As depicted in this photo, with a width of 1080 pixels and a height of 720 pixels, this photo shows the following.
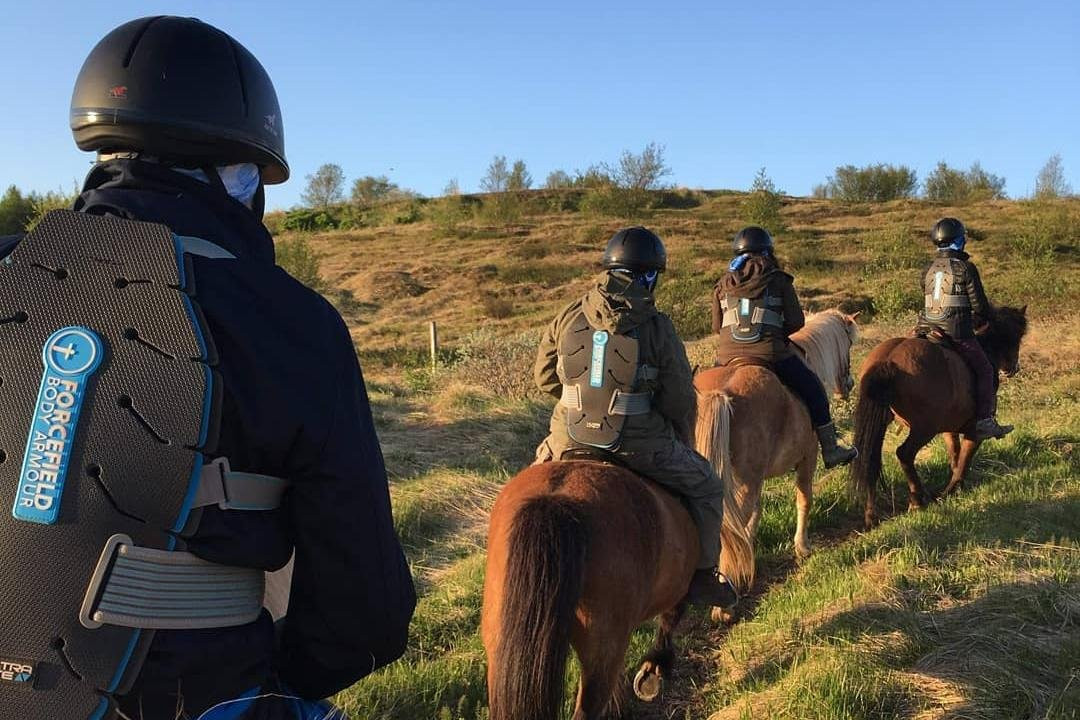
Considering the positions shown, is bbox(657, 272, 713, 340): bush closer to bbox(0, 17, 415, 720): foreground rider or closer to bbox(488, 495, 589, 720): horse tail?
bbox(488, 495, 589, 720): horse tail

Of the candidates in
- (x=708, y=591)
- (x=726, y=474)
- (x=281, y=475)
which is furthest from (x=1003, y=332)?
(x=281, y=475)

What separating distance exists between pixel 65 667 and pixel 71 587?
0.12 m

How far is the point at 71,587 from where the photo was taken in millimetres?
1111

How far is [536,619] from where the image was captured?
2.77m

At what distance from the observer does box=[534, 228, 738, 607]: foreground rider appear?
3760 millimetres

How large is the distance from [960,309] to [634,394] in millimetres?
5310

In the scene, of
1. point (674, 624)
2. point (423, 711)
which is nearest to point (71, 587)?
point (423, 711)

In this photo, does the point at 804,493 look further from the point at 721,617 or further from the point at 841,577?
the point at 721,617

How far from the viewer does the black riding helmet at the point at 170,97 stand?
55.9 inches

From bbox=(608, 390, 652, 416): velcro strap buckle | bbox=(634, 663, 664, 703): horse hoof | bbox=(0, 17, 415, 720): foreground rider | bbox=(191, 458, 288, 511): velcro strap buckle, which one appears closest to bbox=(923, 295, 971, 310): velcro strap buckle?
bbox=(608, 390, 652, 416): velcro strap buckle

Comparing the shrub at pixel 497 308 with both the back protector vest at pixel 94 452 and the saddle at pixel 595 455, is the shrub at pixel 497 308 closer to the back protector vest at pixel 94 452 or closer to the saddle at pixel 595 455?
the saddle at pixel 595 455

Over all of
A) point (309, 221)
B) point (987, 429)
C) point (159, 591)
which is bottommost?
point (987, 429)

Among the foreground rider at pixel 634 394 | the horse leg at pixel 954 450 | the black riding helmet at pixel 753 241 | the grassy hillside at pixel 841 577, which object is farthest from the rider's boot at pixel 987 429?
the foreground rider at pixel 634 394

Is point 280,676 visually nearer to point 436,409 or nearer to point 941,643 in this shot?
point 941,643
